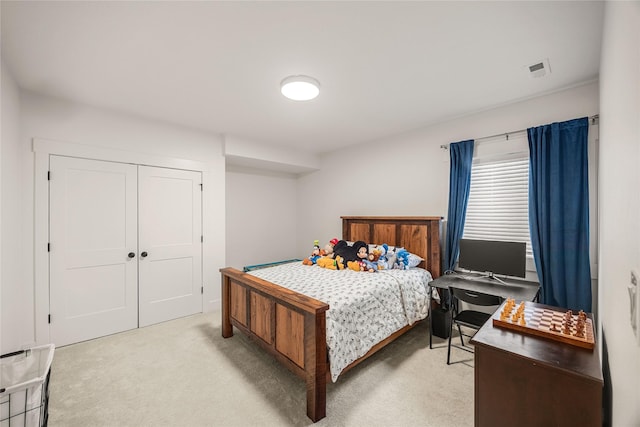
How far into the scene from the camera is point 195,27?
1688 millimetres

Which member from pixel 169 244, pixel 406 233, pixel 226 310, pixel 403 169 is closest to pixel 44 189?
pixel 169 244

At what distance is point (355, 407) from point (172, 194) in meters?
3.15

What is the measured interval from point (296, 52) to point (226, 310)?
2.61 metres

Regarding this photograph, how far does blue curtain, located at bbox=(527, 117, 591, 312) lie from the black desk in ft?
0.72

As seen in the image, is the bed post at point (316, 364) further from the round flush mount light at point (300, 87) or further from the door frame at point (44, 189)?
the door frame at point (44, 189)

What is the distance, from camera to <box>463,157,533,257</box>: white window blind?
2.76 m

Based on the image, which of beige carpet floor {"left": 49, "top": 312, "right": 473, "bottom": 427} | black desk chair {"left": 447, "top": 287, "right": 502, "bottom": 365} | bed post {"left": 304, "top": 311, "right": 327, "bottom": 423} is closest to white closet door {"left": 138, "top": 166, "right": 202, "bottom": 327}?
beige carpet floor {"left": 49, "top": 312, "right": 473, "bottom": 427}

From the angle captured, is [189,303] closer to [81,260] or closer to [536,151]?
[81,260]

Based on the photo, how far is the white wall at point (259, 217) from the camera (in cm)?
473

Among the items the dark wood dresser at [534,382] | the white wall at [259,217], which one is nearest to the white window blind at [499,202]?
the dark wood dresser at [534,382]

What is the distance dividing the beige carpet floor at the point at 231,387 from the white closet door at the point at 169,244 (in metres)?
0.60

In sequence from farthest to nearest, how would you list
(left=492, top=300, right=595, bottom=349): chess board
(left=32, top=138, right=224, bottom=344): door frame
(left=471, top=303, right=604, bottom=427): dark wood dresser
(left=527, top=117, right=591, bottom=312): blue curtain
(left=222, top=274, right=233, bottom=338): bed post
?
(left=222, top=274, right=233, bottom=338): bed post < (left=32, top=138, right=224, bottom=344): door frame < (left=527, top=117, right=591, bottom=312): blue curtain < (left=492, top=300, right=595, bottom=349): chess board < (left=471, top=303, right=604, bottom=427): dark wood dresser

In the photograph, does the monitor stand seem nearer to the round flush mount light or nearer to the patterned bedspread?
the patterned bedspread

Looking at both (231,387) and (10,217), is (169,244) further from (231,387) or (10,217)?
(231,387)
